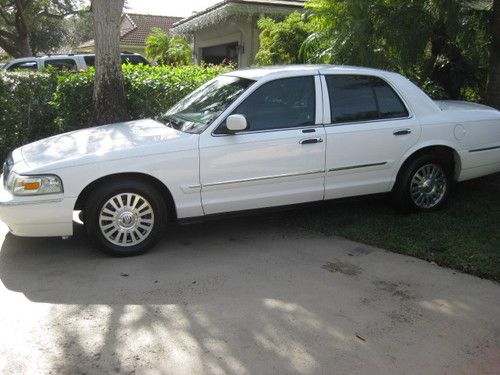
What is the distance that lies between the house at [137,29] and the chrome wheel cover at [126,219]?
Answer: 1100 inches

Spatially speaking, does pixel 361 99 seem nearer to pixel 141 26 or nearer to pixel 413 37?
pixel 413 37

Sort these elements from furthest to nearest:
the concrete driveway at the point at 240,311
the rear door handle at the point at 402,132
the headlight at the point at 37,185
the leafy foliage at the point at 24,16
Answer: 1. the leafy foliage at the point at 24,16
2. the rear door handle at the point at 402,132
3. the headlight at the point at 37,185
4. the concrete driveway at the point at 240,311

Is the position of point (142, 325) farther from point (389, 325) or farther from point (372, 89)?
point (372, 89)

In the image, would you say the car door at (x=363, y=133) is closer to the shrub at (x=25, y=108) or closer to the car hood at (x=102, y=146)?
the car hood at (x=102, y=146)

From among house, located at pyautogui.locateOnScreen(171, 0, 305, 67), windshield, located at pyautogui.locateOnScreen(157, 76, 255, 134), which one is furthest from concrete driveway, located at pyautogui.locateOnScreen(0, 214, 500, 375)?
house, located at pyautogui.locateOnScreen(171, 0, 305, 67)

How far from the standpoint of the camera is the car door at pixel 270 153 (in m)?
5.01

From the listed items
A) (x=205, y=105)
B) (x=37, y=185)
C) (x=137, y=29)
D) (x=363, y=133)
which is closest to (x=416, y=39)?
(x=363, y=133)

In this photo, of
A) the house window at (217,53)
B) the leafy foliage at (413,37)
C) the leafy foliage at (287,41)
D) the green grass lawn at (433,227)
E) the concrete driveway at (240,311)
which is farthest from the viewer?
the house window at (217,53)

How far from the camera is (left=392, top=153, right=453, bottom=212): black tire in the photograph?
586 centimetres

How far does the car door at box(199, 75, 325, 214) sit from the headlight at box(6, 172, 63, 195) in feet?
4.11

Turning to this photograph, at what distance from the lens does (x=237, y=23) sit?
53.0 ft

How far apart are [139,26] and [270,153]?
3228 centimetres

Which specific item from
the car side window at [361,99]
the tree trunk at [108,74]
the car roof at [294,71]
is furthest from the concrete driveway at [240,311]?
the tree trunk at [108,74]

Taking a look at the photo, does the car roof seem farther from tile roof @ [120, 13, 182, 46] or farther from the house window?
tile roof @ [120, 13, 182, 46]
